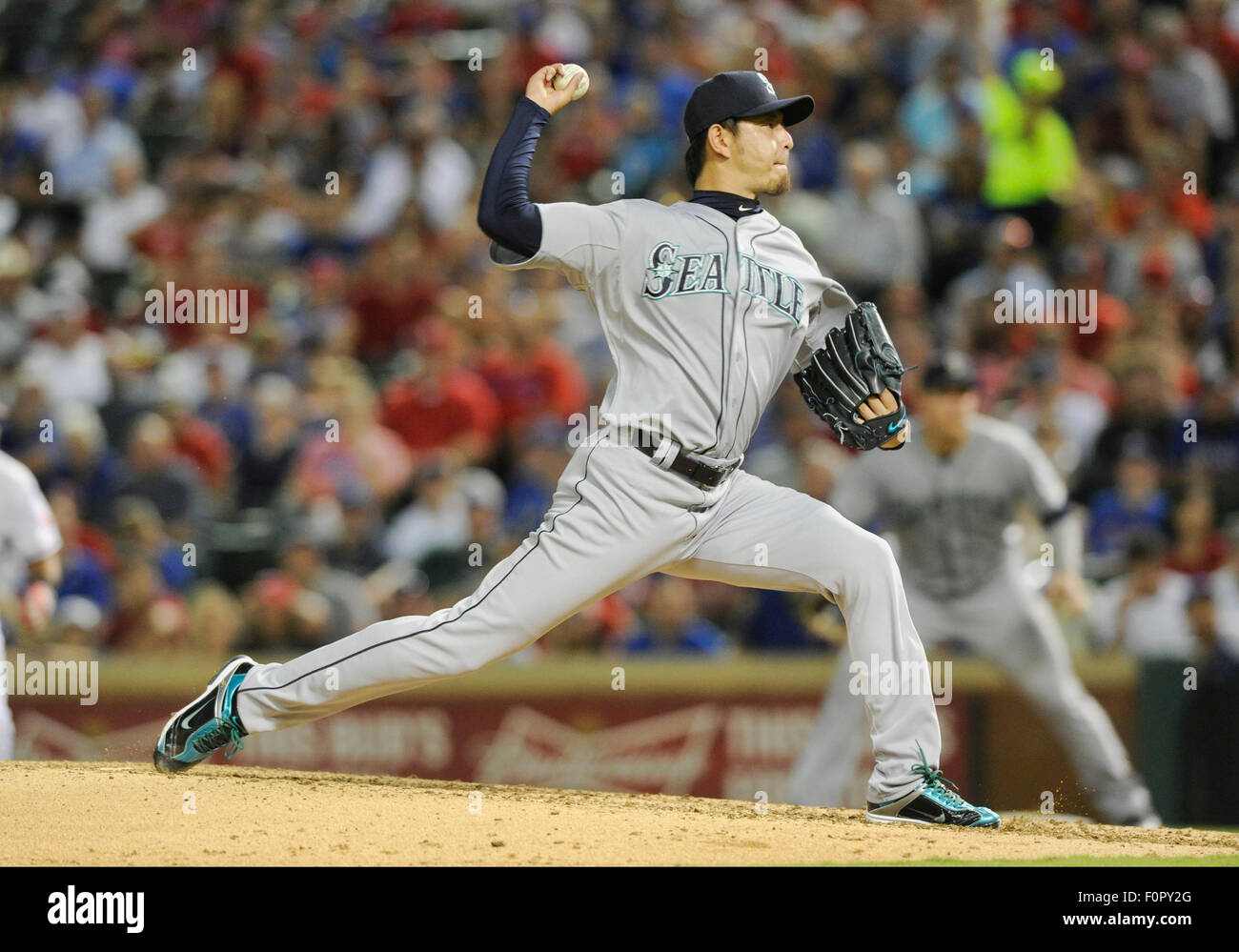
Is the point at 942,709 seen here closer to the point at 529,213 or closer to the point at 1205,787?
the point at 1205,787

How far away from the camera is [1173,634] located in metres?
8.34

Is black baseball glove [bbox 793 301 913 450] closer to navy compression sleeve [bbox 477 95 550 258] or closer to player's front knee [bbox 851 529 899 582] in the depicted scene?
player's front knee [bbox 851 529 899 582]

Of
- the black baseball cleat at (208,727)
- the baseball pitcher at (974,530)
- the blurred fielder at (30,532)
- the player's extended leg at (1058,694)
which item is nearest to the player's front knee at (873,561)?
the black baseball cleat at (208,727)

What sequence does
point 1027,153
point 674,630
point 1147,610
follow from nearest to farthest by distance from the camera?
point 1147,610 < point 674,630 < point 1027,153

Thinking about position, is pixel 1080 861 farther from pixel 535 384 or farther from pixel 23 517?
pixel 535 384

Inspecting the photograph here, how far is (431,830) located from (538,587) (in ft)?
2.27

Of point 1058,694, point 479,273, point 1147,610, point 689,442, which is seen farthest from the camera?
point 479,273

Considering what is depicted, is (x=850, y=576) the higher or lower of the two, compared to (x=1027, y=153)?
lower

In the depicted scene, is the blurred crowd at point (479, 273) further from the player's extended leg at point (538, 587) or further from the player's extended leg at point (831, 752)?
the player's extended leg at point (538, 587)

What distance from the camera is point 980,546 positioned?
24.8ft

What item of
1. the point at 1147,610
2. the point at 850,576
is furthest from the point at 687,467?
the point at 1147,610

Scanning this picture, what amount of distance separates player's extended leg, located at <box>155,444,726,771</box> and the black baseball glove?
0.42 metres

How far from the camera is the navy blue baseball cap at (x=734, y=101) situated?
15.8 ft

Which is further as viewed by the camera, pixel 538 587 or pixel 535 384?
A: pixel 535 384
